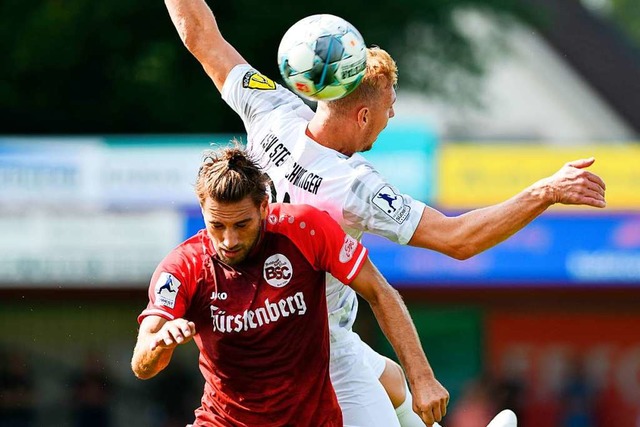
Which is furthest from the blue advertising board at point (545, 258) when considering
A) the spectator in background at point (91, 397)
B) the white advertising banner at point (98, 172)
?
the spectator in background at point (91, 397)

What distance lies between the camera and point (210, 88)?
2203 cm

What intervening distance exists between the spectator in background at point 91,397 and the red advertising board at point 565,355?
16.6 ft

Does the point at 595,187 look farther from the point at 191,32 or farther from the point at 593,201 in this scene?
the point at 191,32

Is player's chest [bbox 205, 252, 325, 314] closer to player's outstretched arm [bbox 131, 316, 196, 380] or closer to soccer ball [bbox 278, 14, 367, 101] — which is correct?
player's outstretched arm [bbox 131, 316, 196, 380]

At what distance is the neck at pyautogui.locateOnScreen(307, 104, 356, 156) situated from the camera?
6.31m

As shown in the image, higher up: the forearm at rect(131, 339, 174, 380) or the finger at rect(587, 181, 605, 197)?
the finger at rect(587, 181, 605, 197)

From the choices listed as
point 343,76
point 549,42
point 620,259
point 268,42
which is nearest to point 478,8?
point 268,42

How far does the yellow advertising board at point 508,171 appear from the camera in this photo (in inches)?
647

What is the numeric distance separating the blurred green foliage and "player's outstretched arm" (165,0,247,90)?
14.7 m

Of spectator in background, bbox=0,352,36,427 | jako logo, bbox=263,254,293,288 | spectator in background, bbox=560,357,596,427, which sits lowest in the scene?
spectator in background, bbox=0,352,36,427

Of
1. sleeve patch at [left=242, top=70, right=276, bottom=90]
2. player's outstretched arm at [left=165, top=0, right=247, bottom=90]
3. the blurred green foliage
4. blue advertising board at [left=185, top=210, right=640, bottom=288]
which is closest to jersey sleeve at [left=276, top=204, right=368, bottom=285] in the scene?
sleeve patch at [left=242, top=70, right=276, bottom=90]

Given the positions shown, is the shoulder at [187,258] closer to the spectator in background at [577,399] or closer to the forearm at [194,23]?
the forearm at [194,23]

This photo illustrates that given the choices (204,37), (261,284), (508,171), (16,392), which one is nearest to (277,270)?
(261,284)

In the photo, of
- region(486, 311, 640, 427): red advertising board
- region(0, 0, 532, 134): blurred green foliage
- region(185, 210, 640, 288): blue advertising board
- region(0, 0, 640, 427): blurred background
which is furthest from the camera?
region(0, 0, 532, 134): blurred green foliage
